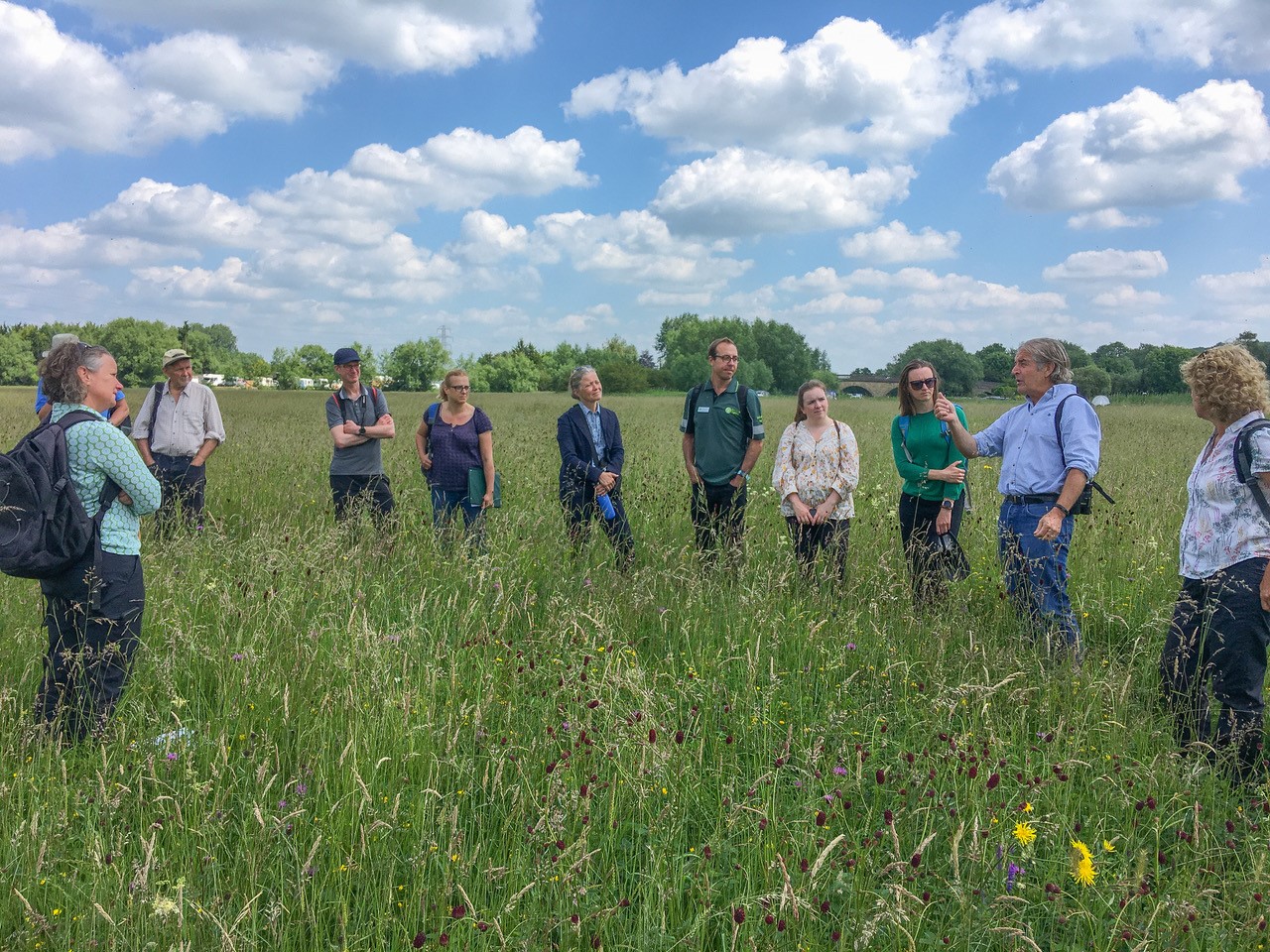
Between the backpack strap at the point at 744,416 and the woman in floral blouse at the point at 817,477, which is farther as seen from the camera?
the backpack strap at the point at 744,416

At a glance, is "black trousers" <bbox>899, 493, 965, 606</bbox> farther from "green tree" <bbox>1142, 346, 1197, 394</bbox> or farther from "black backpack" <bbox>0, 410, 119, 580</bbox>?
"green tree" <bbox>1142, 346, 1197, 394</bbox>

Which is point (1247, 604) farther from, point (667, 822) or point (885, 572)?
point (667, 822)

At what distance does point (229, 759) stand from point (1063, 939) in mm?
3015

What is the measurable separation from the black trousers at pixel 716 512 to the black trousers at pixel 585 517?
1.83 ft

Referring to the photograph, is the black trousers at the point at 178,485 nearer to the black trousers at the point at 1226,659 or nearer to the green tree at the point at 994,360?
the black trousers at the point at 1226,659

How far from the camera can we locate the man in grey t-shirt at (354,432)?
258 inches

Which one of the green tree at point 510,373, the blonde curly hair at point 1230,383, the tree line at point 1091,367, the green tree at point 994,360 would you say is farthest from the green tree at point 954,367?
the blonde curly hair at point 1230,383

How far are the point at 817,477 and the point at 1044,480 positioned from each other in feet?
4.93

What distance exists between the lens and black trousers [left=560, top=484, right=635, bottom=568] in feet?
20.2

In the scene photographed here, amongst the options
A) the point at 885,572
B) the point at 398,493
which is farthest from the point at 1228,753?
the point at 398,493

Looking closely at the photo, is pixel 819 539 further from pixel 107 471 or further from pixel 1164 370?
pixel 1164 370

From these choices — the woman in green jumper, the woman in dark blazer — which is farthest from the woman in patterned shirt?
the woman in green jumper

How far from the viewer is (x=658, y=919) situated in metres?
2.38

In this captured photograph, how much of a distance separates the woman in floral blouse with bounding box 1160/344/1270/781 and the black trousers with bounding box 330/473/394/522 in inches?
204
